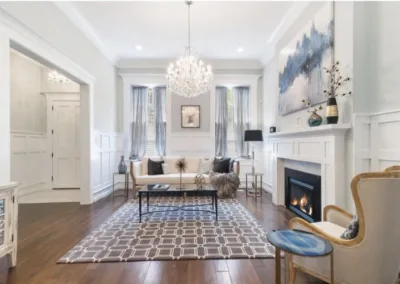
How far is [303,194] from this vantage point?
3869mm

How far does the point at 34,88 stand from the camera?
6.32 metres

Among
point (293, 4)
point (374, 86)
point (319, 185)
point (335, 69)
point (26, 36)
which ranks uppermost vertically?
point (293, 4)

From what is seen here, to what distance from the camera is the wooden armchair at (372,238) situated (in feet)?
5.16

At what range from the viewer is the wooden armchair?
5.16ft

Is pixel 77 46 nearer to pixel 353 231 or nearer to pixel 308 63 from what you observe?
pixel 308 63

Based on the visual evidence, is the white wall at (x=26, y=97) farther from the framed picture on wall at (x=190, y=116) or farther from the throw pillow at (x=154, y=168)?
the framed picture on wall at (x=190, y=116)

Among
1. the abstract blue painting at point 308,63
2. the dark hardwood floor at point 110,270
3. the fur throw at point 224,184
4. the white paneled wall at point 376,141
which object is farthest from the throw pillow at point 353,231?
the fur throw at point 224,184

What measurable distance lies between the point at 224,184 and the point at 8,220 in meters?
3.89

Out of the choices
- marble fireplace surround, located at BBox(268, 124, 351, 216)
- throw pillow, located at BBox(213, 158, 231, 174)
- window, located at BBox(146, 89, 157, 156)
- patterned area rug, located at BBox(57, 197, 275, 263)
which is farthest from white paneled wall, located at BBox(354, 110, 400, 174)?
window, located at BBox(146, 89, 157, 156)

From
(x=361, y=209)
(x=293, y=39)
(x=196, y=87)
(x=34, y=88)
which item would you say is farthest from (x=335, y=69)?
(x=34, y=88)

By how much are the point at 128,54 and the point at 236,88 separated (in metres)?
3.14

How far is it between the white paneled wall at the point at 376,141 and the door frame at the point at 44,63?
3.86 m

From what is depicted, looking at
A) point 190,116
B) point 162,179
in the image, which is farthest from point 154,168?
point 190,116

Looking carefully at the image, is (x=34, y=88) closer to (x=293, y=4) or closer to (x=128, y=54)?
(x=128, y=54)
